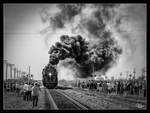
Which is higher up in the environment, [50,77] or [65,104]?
[50,77]

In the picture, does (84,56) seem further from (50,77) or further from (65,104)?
(65,104)

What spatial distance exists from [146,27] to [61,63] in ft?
59.4

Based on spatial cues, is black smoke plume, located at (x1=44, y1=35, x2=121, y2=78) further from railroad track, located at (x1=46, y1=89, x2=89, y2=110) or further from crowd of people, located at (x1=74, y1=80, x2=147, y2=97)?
railroad track, located at (x1=46, y1=89, x2=89, y2=110)

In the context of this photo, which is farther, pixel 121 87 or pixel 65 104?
pixel 121 87

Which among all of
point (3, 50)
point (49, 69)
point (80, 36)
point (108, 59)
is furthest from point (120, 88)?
point (3, 50)

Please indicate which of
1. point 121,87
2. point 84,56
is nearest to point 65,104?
point 84,56

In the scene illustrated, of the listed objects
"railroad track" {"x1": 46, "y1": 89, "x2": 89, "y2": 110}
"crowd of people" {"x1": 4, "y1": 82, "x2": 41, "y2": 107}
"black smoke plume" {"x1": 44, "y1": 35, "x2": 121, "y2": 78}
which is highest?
"black smoke plume" {"x1": 44, "y1": 35, "x2": 121, "y2": 78}

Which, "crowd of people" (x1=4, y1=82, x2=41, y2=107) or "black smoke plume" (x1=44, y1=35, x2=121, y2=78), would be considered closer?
"crowd of people" (x1=4, y1=82, x2=41, y2=107)

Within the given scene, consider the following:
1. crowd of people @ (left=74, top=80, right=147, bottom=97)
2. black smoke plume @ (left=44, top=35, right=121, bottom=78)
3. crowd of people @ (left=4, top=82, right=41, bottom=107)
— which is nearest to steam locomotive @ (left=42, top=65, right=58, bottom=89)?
black smoke plume @ (left=44, top=35, right=121, bottom=78)

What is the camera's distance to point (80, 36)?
88.5ft

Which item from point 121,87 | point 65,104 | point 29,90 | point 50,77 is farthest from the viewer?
point 50,77

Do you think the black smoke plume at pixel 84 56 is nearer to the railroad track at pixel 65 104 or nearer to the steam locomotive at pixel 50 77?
the steam locomotive at pixel 50 77

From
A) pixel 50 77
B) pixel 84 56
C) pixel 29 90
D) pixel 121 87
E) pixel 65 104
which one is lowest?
pixel 65 104

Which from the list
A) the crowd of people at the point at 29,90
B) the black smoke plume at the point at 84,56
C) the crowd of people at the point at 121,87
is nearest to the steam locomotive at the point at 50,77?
the black smoke plume at the point at 84,56
